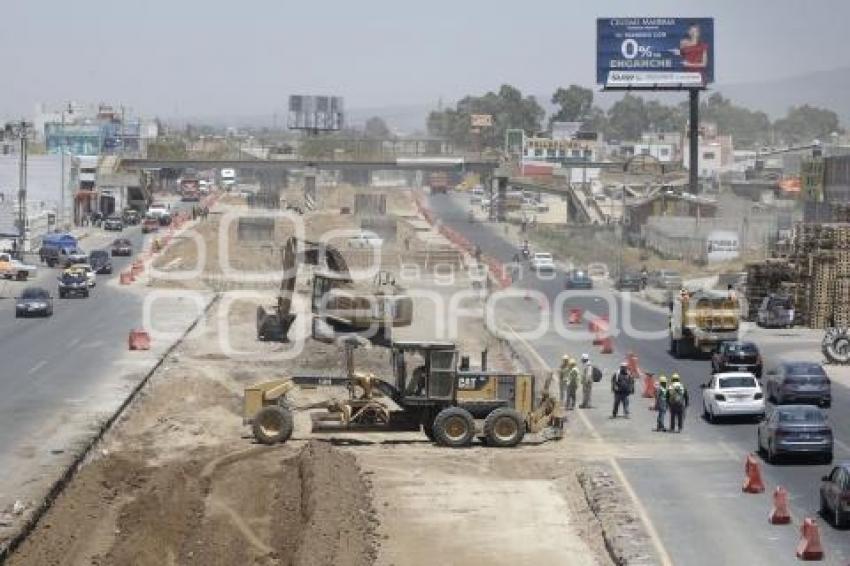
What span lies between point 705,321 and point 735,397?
14.8 m

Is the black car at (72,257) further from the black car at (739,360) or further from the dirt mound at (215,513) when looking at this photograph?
the dirt mound at (215,513)

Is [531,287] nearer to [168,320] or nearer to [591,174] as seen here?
[168,320]

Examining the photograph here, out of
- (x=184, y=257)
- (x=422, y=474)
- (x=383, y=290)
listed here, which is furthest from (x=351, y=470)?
(x=184, y=257)

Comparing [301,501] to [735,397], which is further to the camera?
[735,397]

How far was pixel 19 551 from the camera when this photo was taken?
89.0 ft

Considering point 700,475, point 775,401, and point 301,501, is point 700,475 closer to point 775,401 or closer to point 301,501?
point 301,501

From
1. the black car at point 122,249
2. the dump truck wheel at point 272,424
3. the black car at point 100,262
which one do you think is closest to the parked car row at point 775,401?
the dump truck wheel at point 272,424

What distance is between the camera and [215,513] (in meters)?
31.2

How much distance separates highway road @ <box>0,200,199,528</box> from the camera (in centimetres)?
3594

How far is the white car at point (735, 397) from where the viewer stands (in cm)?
4044

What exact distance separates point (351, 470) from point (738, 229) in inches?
3579

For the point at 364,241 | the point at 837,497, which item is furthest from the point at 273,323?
the point at 364,241

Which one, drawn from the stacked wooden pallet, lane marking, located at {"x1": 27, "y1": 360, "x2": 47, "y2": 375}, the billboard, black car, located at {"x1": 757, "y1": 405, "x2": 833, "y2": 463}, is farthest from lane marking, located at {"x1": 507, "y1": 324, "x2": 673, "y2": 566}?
the billboard

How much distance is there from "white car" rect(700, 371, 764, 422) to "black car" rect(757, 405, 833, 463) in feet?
20.7
